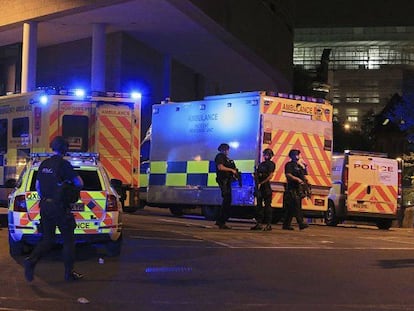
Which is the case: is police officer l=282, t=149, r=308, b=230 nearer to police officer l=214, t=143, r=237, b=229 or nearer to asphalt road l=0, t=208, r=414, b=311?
police officer l=214, t=143, r=237, b=229

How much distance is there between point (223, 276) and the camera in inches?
322

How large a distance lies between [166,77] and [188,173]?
13.8 m

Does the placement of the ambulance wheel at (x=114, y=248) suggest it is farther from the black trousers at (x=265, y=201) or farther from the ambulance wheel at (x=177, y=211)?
the ambulance wheel at (x=177, y=211)

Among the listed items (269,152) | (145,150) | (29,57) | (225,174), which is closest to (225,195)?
(225,174)

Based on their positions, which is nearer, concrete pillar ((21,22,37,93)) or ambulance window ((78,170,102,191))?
ambulance window ((78,170,102,191))

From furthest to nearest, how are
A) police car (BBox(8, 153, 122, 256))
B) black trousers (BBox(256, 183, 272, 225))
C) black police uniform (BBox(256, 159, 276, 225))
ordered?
black trousers (BBox(256, 183, 272, 225))
black police uniform (BBox(256, 159, 276, 225))
police car (BBox(8, 153, 122, 256))

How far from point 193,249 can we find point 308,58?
87228 millimetres

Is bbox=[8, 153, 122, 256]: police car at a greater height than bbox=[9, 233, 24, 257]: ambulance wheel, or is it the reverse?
bbox=[8, 153, 122, 256]: police car

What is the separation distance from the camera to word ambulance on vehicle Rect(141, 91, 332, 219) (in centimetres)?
1457

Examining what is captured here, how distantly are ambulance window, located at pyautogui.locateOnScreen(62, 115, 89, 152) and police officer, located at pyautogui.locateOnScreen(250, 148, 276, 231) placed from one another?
383 centimetres

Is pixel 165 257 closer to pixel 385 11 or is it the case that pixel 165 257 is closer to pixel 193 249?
pixel 193 249

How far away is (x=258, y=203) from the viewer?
1355 cm

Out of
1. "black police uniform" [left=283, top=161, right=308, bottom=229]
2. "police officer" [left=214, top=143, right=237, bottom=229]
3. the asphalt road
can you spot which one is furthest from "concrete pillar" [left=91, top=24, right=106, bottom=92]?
the asphalt road

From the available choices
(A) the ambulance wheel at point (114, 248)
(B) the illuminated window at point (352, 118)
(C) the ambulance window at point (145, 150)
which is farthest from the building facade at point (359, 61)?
(A) the ambulance wheel at point (114, 248)
